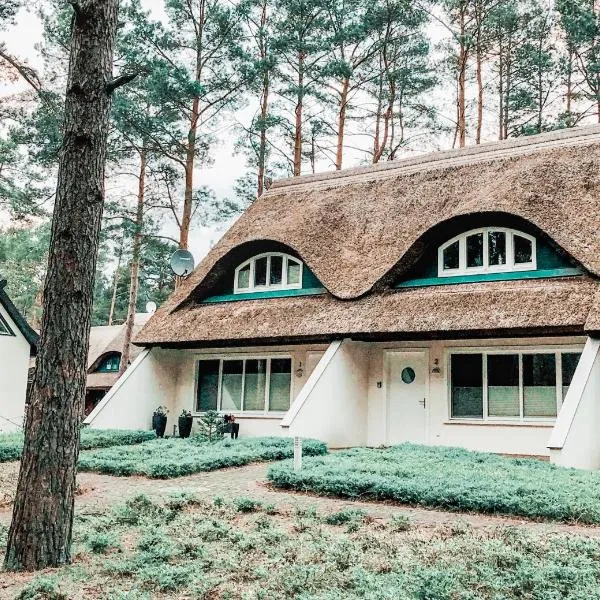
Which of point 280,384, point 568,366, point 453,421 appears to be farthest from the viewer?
point 280,384

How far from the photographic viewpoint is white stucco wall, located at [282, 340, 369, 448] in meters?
13.7

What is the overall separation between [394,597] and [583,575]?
1.40 meters

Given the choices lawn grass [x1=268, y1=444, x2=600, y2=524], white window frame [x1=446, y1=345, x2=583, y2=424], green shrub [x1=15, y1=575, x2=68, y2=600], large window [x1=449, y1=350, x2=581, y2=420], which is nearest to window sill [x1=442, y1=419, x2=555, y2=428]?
white window frame [x1=446, y1=345, x2=583, y2=424]

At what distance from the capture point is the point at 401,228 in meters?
16.1

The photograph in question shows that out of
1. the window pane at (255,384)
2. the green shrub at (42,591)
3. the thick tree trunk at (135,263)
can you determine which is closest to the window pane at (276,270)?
the window pane at (255,384)

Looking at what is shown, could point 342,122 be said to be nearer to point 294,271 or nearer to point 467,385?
point 294,271

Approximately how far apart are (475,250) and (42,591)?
1228 centimetres

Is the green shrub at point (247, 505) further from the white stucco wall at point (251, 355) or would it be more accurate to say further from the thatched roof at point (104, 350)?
the thatched roof at point (104, 350)

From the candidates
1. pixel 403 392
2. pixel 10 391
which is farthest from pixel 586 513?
pixel 10 391

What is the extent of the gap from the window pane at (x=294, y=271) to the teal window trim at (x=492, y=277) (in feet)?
9.54

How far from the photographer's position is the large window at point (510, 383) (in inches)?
528

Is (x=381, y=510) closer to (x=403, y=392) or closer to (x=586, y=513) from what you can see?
(x=586, y=513)

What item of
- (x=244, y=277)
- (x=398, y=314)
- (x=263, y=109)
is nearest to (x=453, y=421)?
(x=398, y=314)

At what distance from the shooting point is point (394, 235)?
16031 millimetres
